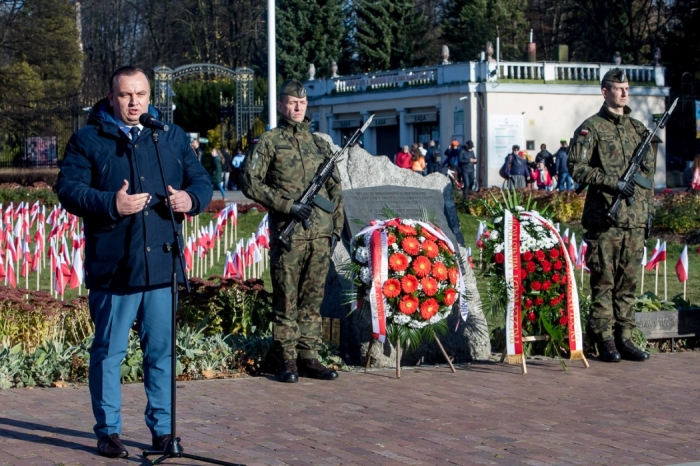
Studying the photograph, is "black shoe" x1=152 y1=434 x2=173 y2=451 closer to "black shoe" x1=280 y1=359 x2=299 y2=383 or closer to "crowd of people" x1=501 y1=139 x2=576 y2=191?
"black shoe" x1=280 y1=359 x2=299 y2=383

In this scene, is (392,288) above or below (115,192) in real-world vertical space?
below

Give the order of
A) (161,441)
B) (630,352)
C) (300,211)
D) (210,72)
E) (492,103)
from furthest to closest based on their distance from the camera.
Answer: (492,103), (210,72), (630,352), (300,211), (161,441)

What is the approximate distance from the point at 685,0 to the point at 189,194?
51.2 m

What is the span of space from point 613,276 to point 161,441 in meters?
4.58

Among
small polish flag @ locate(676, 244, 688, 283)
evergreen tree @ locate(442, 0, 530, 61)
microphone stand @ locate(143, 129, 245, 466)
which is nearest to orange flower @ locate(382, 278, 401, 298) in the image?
microphone stand @ locate(143, 129, 245, 466)

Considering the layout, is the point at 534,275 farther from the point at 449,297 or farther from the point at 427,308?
the point at 427,308

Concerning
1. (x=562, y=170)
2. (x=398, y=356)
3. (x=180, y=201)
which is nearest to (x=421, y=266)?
(x=398, y=356)

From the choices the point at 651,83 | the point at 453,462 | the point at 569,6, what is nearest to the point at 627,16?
the point at 569,6

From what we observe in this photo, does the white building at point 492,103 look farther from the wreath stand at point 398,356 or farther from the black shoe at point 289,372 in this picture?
the black shoe at point 289,372

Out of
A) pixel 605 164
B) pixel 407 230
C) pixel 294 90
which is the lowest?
pixel 407 230

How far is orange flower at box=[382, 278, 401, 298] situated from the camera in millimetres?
8891

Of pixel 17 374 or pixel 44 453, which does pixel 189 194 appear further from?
pixel 17 374

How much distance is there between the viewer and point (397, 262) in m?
8.93

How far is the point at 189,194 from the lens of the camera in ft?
20.3
